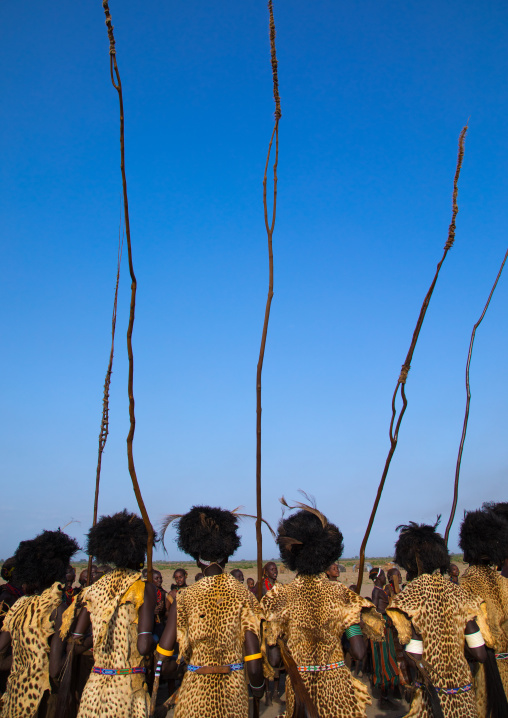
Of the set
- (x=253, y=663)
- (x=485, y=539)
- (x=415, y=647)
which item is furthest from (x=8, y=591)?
(x=485, y=539)

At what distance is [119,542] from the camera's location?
17.0 feet

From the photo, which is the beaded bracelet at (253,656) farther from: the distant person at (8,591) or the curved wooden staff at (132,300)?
the distant person at (8,591)

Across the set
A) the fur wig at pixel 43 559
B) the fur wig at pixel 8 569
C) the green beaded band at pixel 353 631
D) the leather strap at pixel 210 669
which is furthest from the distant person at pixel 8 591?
the green beaded band at pixel 353 631

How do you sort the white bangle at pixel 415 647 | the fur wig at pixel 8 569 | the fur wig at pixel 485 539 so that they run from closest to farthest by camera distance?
the white bangle at pixel 415 647, the fur wig at pixel 485 539, the fur wig at pixel 8 569

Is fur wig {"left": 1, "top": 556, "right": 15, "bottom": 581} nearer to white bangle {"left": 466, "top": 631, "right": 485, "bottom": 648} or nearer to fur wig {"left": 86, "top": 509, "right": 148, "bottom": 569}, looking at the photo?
fur wig {"left": 86, "top": 509, "right": 148, "bottom": 569}

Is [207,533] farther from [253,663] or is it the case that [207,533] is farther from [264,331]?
[264,331]

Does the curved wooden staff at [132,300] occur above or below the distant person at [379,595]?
above

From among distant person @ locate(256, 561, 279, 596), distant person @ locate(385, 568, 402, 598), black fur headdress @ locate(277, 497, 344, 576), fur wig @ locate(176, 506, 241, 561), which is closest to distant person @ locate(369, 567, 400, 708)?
distant person @ locate(385, 568, 402, 598)

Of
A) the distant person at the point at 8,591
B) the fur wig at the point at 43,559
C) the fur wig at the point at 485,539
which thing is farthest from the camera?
the distant person at the point at 8,591

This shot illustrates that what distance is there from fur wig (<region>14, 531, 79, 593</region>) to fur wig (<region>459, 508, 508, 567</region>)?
4672 millimetres

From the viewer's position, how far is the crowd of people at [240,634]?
4.39 metres

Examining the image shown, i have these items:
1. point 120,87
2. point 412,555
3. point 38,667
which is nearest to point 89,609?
point 38,667

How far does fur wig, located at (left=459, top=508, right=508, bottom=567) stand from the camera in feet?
20.2

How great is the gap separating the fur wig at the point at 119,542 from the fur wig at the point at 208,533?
16.0 inches
